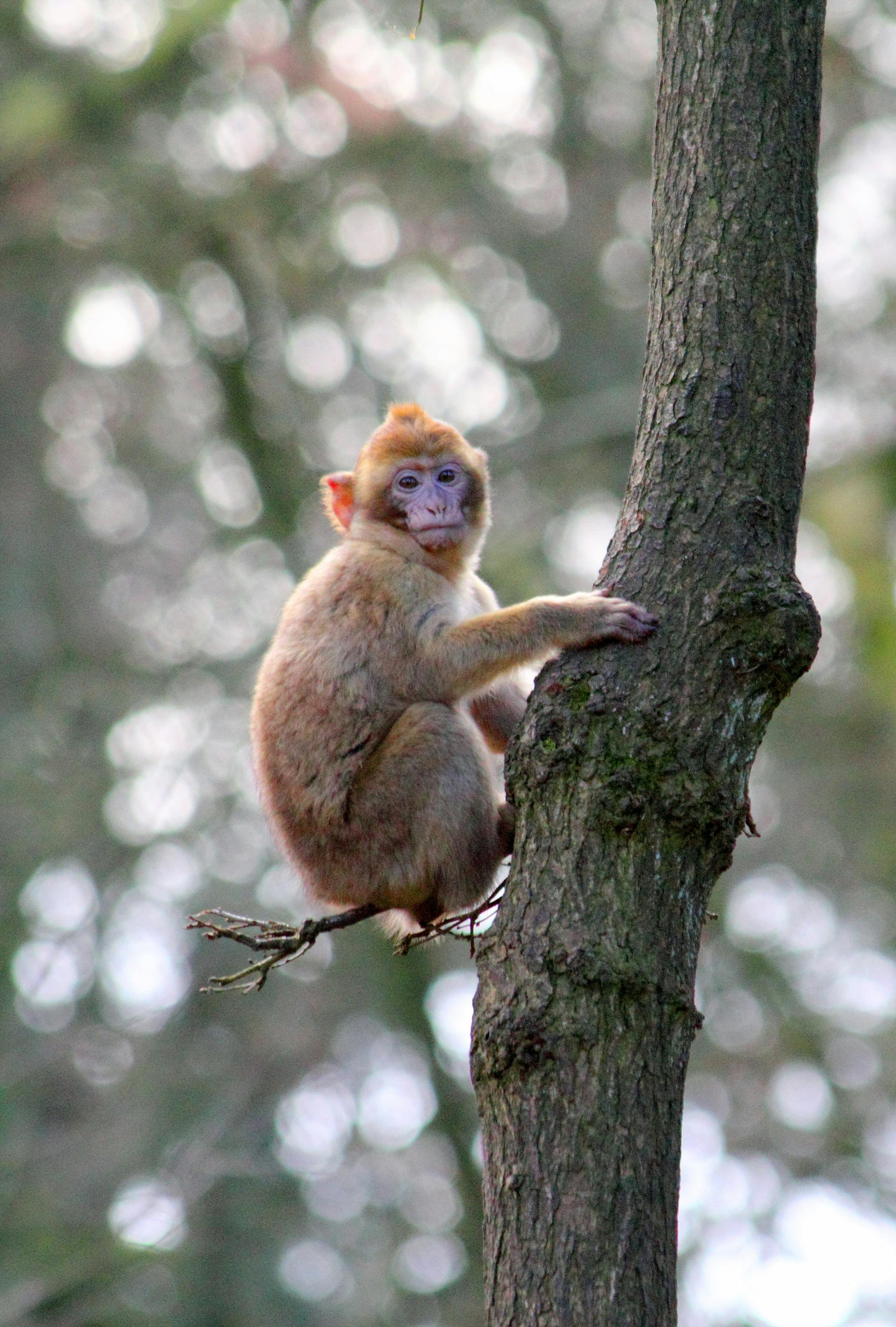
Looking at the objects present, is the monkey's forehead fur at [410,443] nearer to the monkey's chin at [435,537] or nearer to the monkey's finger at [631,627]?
the monkey's chin at [435,537]

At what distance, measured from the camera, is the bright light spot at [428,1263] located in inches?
467

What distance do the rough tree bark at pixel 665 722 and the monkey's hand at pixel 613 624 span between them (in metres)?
0.04

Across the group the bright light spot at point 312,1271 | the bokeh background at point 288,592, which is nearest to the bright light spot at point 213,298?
the bokeh background at point 288,592

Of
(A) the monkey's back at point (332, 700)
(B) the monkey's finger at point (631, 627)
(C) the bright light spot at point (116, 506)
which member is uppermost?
(C) the bright light spot at point (116, 506)

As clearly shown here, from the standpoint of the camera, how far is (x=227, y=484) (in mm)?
14758

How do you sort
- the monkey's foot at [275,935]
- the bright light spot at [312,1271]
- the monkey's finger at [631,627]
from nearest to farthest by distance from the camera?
the monkey's finger at [631,627] → the monkey's foot at [275,935] → the bright light spot at [312,1271]

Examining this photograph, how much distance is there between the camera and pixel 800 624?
3.55 m

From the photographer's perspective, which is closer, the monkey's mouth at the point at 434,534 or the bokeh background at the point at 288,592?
the monkey's mouth at the point at 434,534

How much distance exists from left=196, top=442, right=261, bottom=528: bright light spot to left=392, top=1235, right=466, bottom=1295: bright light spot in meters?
6.43

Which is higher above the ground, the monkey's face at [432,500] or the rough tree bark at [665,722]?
the monkey's face at [432,500]

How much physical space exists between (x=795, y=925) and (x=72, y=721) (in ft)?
24.3

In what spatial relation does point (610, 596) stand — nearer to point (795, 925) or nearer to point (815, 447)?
point (815, 447)

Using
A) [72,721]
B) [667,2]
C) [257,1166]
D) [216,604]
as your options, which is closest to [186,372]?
[216,604]

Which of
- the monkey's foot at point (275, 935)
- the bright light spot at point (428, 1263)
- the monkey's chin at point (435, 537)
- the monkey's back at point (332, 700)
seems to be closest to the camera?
the monkey's foot at point (275, 935)
